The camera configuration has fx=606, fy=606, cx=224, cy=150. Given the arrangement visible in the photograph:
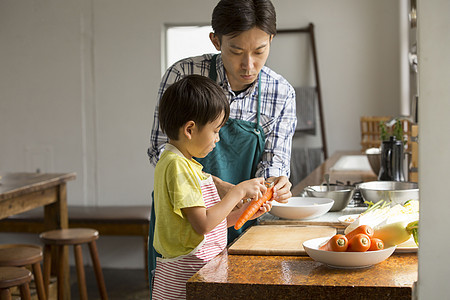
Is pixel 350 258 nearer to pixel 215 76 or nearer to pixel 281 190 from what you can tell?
pixel 281 190

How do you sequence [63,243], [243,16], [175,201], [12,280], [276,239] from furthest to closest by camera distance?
[63,243]
[12,280]
[243,16]
[276,239]
[175,201]

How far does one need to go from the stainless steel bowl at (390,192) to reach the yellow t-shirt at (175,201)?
2.64 ft

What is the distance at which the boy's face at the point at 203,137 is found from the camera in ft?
5.04

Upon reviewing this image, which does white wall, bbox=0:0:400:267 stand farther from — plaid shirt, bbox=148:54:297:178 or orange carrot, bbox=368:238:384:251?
orange carrot, bbox=368:238:384:251

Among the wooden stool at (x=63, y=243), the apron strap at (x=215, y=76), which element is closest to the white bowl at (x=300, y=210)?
the apron strap at (x=215, y=76)

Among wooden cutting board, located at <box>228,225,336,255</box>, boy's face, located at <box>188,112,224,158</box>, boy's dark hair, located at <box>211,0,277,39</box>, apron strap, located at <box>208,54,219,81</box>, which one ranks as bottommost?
wooden cutting board, located at <box>228,225,336,255</box>

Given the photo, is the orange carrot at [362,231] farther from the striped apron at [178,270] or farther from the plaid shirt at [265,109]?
the plaid shirt at [265,109]

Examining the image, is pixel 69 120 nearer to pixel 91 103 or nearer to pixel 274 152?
pixel 91 103

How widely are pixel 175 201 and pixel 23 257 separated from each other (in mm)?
1914

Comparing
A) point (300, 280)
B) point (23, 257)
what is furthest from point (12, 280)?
point (300, 280)

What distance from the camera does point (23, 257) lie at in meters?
3.08

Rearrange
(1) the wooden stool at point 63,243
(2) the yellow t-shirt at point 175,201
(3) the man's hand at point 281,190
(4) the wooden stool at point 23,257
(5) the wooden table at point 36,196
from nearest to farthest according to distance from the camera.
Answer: (2) the yellow t-shirt at point 175,201 → (3) the man's hand at point 281,190 → (4) the wooden stool at point 23,257 → (5) the wooden table at point 36,196 → (1) the wooden stool at point 63,243

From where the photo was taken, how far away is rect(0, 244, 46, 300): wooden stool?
304 cm

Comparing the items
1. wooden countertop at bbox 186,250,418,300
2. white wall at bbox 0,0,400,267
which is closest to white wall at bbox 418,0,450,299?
wooden countertop at bbox 186,250,418,300
